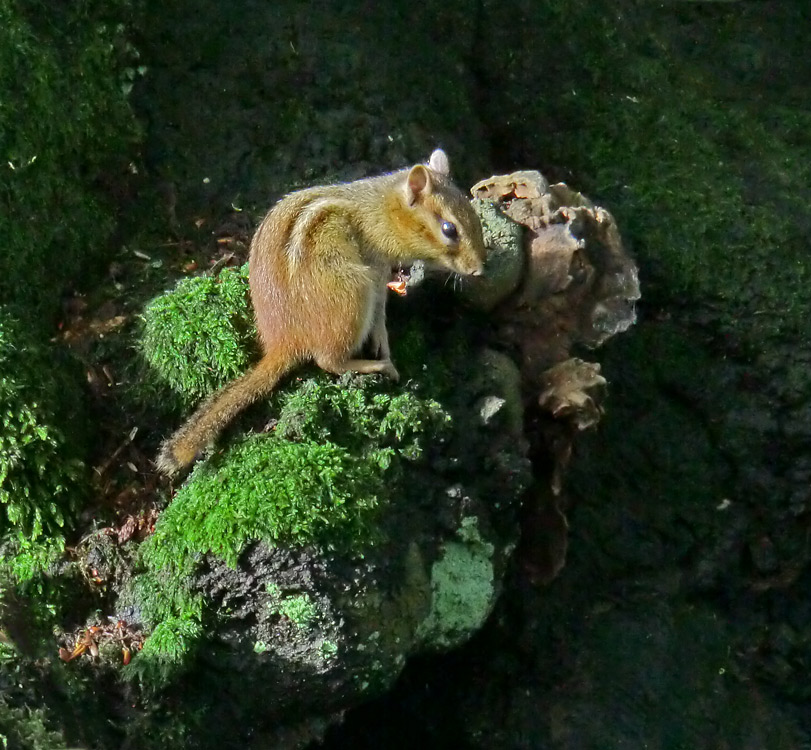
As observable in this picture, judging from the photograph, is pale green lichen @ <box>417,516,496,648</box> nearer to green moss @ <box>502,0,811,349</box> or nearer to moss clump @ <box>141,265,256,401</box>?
moss clump @ <box>141,265,256,401</box>

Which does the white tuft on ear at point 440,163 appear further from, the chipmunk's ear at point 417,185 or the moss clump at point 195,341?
the moss clump at point 195,341

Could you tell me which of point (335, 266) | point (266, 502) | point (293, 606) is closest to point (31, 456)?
point (266, 502)

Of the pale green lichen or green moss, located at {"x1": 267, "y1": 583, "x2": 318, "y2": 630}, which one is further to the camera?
the pale green lichen

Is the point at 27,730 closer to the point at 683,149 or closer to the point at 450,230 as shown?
the point at 450,230

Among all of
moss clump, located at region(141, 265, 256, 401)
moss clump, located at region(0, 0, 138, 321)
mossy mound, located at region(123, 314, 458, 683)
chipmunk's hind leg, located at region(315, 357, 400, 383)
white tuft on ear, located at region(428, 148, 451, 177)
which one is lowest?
mossy mound, located at region(123, 314, 458, 683)

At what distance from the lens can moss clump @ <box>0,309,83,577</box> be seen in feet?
10.7

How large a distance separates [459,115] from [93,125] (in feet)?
5.98

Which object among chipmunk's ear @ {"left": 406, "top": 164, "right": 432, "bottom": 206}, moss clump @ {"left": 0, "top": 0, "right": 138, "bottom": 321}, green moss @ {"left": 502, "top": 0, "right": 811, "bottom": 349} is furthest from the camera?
green moss @ {"left": 502, "top": 0, "right": 811, "bottom": 349}

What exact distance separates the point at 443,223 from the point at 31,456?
1851 mm

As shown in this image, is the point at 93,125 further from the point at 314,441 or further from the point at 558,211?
the point at 558,211

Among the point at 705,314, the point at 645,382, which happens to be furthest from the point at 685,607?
the point at 705,314

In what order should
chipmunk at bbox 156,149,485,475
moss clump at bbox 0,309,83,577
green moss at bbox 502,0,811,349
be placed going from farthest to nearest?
1. green moss at bbox 502,0,811,349
2. chipmunk at bbox 156,149,485,475
3. moss clump at bbox 0,309,83,577

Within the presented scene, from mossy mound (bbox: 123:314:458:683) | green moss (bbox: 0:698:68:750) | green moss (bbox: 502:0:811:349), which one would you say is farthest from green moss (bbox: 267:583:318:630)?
green moss (bbox: 502:0:811:349)

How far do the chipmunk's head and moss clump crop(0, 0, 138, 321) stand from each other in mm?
1299
